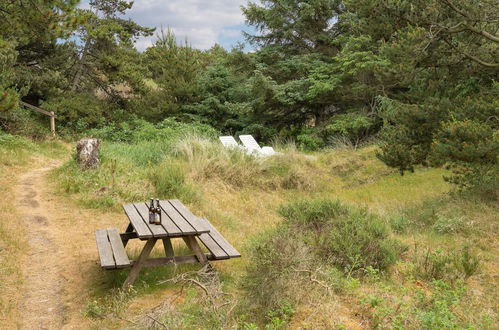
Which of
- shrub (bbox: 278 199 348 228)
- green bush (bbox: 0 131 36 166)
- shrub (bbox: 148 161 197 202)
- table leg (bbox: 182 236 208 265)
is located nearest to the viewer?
table leg (bbox: 182 236 208 265)

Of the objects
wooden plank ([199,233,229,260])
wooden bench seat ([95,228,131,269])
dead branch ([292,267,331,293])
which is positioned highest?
dead branch ([292,267,331,293])

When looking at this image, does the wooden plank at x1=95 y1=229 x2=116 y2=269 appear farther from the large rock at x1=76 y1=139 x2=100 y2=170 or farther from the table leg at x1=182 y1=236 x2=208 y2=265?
the large rock at x1=76 y1=139 x2=100 y2=170

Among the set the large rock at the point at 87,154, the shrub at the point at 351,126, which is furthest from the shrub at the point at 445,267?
the shrub at the point at 351,126

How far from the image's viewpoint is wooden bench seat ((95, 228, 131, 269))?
423 centimetres

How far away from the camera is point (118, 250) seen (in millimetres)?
4660

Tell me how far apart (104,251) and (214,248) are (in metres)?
1.11

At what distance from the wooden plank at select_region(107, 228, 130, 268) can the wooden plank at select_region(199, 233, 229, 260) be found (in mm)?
859

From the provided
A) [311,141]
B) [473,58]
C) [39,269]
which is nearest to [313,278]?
[39,269]

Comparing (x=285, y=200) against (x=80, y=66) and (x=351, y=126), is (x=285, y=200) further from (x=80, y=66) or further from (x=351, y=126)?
(x=80, y=66)

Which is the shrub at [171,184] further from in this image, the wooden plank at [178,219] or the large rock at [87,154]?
the wooden plank at [178,219]

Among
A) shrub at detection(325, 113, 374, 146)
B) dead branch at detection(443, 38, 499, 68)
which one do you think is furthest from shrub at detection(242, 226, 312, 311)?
shrub at detection(325, 113, 374, 146)

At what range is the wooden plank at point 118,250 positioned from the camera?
4246 millimetres

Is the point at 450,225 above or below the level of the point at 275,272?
below

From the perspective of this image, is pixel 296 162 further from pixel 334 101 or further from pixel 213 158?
pixel 334 101
